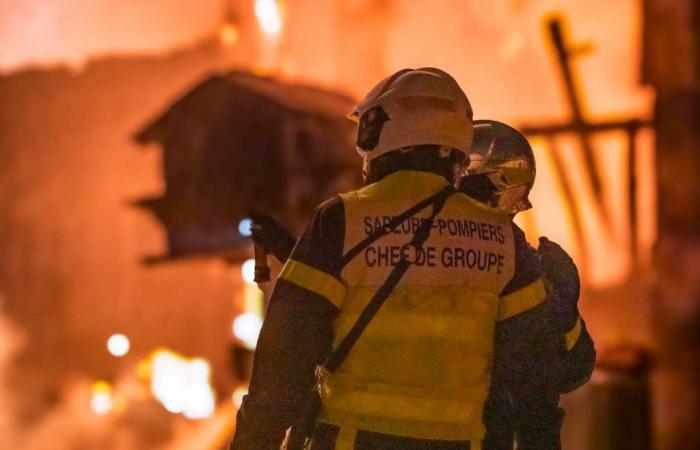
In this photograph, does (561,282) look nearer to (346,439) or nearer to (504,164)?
(504,164)

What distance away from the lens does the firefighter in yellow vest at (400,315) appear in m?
2.55

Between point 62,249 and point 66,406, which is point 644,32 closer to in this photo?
A: point 66,406

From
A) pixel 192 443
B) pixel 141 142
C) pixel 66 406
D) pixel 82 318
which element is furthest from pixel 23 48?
pixel 141 142

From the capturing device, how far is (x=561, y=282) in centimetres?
307

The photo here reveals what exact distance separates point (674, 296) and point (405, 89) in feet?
24.8

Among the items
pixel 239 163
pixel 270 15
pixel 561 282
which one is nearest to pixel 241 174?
pixel 239 163

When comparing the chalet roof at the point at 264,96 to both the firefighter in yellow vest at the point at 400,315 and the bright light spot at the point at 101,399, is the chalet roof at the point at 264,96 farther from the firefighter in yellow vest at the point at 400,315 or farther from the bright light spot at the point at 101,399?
the bright light spot at the point at 101,399

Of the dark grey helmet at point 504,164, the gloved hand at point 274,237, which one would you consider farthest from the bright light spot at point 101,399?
the gloved hand at point 274,237

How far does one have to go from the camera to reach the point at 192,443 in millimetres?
19109

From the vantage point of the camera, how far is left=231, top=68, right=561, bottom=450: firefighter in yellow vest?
8.38 feet

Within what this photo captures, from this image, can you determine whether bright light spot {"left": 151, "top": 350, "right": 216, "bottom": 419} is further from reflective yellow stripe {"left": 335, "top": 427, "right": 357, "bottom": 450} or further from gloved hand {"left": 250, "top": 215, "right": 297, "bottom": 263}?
reflective yellow stripe {"left": 335, "top": 427, "right": 357, "bottom": 450}

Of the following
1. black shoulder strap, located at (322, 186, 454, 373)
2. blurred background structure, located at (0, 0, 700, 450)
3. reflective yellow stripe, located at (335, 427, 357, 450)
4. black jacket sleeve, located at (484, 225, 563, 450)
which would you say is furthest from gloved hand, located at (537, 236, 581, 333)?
blurred background structure, located at (0, 0, 700, 450)

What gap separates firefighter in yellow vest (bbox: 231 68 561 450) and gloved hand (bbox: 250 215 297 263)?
0.35 meters

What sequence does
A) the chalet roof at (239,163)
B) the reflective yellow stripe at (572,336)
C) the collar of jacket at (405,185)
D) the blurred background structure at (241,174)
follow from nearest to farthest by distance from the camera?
the collar of jacket at (405,185) < the reflective yellow stripe at (572,336) < the blurred background structure at (241,174) < the chalet roof at (239,163)
